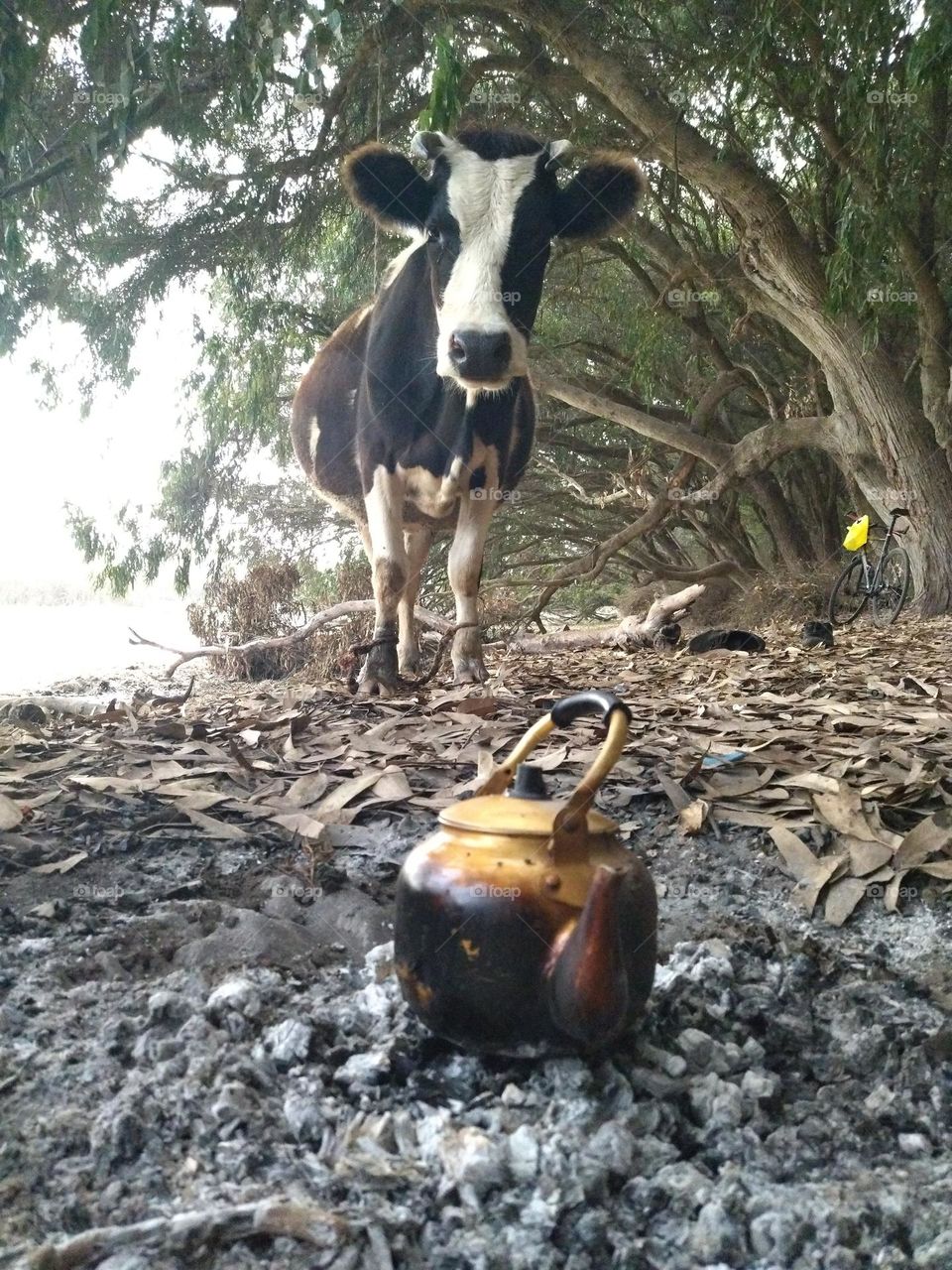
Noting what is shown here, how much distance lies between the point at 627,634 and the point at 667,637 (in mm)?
284

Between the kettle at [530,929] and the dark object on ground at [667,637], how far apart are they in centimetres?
523

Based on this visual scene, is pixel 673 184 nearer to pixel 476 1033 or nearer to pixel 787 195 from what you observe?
pixel 787 195

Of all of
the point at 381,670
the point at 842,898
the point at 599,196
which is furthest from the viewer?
the point at 381,670

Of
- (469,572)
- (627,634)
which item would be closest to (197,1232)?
(469,572)

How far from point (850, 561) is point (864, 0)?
181 inches

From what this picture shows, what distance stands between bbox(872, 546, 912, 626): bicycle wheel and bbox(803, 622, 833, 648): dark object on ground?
4.69 feet

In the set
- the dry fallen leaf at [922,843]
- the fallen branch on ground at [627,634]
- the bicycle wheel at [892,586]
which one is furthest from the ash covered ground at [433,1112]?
the bicycle wheel at [892,586]

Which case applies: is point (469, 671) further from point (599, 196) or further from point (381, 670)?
point (599, 196)

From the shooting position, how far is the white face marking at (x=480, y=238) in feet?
12.2

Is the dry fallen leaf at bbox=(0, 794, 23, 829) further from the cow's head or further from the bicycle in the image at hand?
the bicycle

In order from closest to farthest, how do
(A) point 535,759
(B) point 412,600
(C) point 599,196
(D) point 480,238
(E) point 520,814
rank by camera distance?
(E) point 520,814 < (A) point 535,759 < (D) point 480,238 < (C) point 599,196 < (B) point 412,600

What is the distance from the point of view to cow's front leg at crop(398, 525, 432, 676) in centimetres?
551

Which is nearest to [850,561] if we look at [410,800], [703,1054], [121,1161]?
[410,800]

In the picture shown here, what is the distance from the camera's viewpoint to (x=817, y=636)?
6.22 metres
